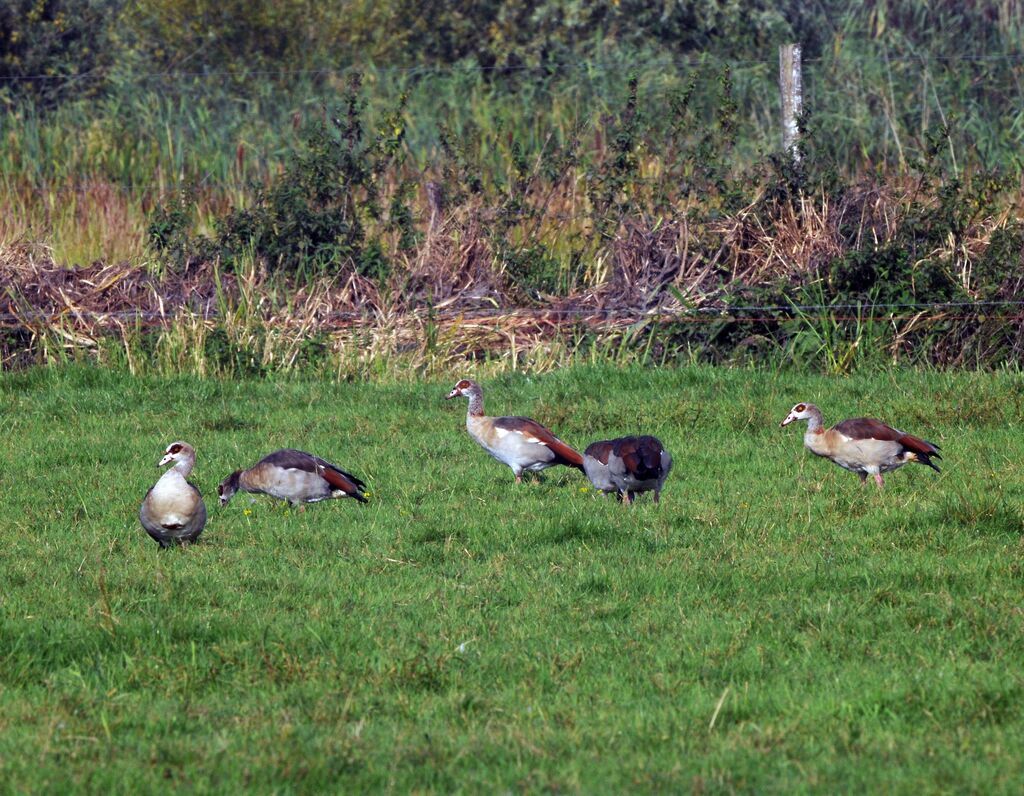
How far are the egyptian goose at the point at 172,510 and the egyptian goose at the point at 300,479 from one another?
1.01 metres

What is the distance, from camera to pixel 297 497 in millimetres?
9758

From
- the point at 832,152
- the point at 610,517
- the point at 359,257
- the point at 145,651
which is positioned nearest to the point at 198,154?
the point at 359,257

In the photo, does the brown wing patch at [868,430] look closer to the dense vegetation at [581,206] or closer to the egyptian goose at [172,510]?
the egyptian goose at [172,510]

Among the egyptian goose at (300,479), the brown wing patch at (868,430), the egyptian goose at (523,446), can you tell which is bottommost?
the egyptian goose at (523,446)

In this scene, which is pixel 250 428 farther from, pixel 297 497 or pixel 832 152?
pixel 832 152

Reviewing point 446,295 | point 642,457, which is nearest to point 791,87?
point 446,295

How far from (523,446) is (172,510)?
9.84ft

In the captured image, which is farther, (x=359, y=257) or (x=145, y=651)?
(x=359, y=257)

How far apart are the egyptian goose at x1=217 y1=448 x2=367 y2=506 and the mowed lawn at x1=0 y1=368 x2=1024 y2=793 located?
161mm

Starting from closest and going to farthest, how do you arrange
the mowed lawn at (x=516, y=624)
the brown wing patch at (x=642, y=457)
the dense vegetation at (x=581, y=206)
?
1. the mowed lawn at (x=516, y=624)
2. the brown wing patch at (x=642, y=457)
3. the dense vegetation at (x=581, y=206)

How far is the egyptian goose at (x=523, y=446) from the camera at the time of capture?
34.5ft

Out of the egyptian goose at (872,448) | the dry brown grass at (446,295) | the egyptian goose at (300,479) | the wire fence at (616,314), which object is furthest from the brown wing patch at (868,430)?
the dry brown grass at (446,295)

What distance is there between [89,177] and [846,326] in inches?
430

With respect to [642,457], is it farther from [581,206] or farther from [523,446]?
[581,206]
